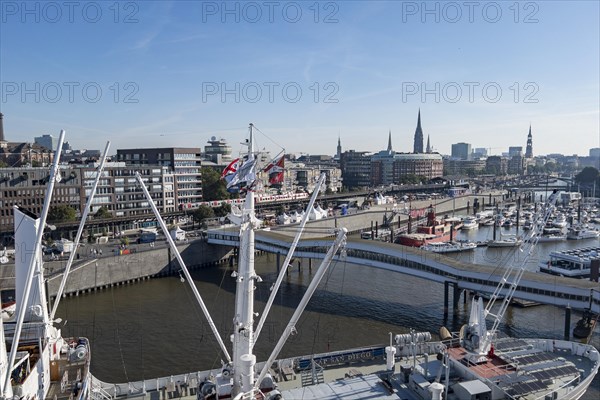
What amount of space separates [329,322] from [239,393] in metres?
17.9

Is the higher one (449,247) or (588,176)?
(588,176)

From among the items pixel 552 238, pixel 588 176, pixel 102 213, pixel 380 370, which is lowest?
pixel 552 238

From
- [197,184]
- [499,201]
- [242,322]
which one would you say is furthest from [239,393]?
[499,201]

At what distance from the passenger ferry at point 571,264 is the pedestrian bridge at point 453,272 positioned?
1515 cm

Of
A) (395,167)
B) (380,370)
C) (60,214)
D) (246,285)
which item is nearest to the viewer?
(246,285)

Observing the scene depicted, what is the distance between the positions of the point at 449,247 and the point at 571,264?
13292 mm

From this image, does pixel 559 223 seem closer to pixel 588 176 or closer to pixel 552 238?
pixel 552 238

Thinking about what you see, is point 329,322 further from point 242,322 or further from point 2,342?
point 2,342

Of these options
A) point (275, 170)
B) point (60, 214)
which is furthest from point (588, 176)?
point (275, 170)

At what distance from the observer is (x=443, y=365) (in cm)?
1532

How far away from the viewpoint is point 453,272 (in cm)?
3067

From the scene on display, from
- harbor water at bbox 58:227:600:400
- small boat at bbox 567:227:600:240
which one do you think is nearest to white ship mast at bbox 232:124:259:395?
harbor water at bbox 58:227:600:400

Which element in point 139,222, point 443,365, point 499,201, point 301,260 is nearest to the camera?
point 443,365

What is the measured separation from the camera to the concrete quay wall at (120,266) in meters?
34.9
